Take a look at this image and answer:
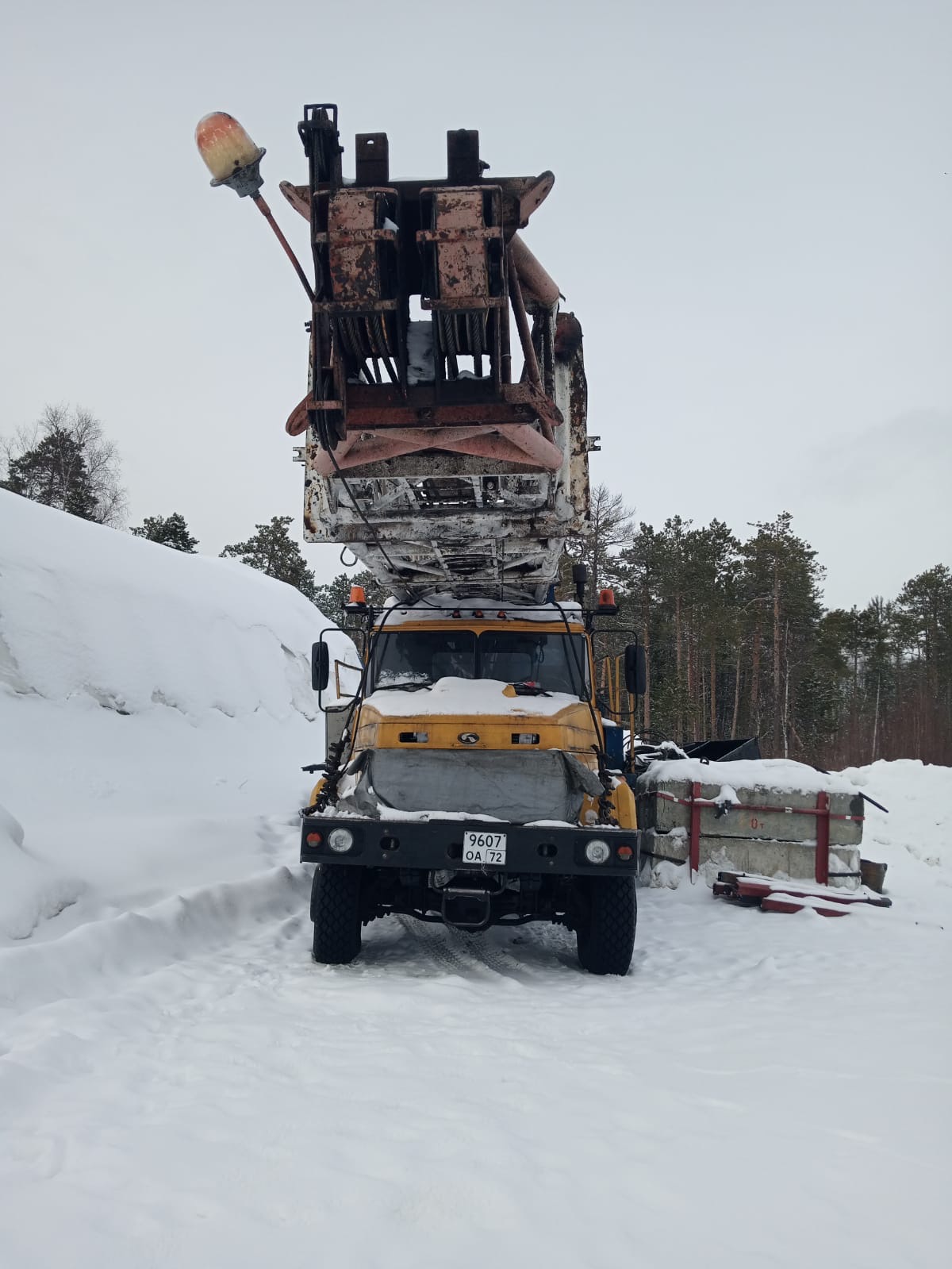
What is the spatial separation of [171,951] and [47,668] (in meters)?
6.35

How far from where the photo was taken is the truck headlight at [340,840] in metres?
5.33

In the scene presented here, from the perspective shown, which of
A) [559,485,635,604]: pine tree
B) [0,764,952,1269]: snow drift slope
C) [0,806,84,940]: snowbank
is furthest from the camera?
[559,485,635,604]: pine tree

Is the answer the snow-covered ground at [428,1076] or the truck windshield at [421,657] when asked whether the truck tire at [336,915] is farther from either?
the truck windshield at [421,657]

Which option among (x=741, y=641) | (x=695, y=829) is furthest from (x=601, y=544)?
(x=695, y=829)

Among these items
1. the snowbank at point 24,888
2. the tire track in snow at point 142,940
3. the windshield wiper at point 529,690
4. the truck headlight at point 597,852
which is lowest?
the tire track in snow at point 142,940

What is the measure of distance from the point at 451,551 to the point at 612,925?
9.33 ft

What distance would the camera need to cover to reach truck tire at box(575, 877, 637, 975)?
550 centimetres

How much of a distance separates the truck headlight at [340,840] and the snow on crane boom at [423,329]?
6.91ft

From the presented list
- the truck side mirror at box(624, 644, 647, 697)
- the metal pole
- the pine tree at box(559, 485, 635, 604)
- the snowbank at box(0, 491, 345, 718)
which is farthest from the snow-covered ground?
the pine tree at box(559, 485, 635, 604)

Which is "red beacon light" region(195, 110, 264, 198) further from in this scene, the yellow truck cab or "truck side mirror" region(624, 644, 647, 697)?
"truck side mirror" region(624, 644, 647, 697)

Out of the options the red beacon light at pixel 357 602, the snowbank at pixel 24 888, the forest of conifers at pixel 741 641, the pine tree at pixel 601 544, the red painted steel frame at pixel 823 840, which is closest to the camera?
the snowbank at pixel 24 888

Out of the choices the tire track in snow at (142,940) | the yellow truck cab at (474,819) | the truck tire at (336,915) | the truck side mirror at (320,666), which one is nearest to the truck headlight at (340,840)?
the yellow truck cab at (474,819)

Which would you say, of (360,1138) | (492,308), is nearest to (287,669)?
(492,308)

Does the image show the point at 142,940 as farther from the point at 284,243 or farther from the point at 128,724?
the point at 128,724
